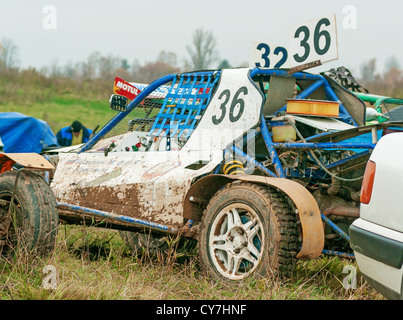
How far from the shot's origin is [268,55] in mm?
6363

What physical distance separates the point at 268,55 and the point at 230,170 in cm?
164

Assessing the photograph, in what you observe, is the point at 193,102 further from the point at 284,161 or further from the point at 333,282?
the point at 333,282

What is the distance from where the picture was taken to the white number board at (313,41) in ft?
18.0

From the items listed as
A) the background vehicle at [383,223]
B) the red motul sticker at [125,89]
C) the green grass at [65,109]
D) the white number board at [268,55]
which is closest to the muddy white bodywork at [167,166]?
the white number board at [268,55]

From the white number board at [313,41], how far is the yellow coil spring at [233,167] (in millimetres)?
1143

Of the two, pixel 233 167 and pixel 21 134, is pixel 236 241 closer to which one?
pixel 233 167

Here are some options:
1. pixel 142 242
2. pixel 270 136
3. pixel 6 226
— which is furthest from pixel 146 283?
pixel 142 242

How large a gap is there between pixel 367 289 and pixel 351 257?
28cm

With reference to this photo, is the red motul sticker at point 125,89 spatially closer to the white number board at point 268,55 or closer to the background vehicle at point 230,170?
the background vehicle at point 230,170

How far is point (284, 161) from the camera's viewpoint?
17.6 ft

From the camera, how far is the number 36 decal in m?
5.47

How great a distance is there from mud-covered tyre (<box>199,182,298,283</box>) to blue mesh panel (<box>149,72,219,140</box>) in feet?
3.12
